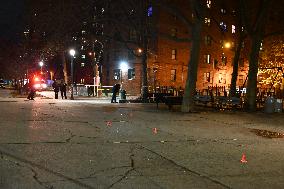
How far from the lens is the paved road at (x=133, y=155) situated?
26.9 feet

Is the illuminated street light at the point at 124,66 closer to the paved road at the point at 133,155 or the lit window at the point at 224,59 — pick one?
the lit window at the point at 224,59

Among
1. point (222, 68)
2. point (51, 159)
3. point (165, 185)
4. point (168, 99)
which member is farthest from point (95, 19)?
point (222, 68)

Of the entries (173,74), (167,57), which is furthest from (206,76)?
(167,57)

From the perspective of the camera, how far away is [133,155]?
10688 millimetres

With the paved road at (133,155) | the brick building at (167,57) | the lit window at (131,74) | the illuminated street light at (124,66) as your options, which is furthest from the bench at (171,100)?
the lit window at (131,74)

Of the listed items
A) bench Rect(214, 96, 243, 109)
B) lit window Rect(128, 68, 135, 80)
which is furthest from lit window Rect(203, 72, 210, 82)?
bench Rect(214, 96, 243, 109)

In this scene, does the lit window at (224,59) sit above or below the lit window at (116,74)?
above

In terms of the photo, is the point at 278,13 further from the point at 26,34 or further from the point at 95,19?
the point at 26,34

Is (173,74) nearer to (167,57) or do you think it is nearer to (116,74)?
(167,57)

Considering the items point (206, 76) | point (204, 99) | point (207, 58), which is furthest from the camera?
point (207, 58)

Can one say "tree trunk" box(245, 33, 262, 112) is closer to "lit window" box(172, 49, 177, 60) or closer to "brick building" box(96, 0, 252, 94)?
"brick building" box(96, 0, 252, 94)

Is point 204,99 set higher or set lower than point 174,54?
lower

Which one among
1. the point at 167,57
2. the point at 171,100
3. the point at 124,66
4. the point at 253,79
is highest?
the point at 167,57

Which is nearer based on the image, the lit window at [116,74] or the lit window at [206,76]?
the lit window at [116,74]
